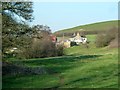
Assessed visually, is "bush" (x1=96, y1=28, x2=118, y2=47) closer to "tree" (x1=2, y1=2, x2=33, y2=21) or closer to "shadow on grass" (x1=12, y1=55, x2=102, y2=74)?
"shadow on grass" (x1=12, y1=55, x2=102, y2=74)

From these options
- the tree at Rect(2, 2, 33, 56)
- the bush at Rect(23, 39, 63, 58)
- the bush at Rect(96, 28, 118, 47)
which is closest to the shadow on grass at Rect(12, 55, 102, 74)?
the tree at Rect(2, 2, 33, 56)

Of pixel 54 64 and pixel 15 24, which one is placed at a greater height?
pixel 15 24

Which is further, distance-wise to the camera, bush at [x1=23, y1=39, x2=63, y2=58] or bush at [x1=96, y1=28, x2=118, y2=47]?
bush at [x1=96, y1=28, x2=118, y2=47]

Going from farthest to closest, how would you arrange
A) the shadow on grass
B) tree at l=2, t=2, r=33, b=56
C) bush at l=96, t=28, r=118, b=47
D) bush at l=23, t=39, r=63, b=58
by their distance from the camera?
bush at l=96, t=28, r=118, b=47, bush at l=23, t=39, r=63, b=58, the shadow on grass, tree at l=2, t=2, r=33, b=56

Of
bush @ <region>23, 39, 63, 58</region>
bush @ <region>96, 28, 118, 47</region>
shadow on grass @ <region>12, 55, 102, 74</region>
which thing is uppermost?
bush @ <region>96, 28, 118, 47</region>

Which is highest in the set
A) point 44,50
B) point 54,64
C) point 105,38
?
point 105,38

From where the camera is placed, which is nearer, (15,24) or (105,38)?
(15,24)

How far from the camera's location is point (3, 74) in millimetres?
27219

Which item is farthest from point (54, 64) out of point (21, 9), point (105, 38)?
point (105, 38)

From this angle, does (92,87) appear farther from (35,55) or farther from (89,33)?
(89,33)

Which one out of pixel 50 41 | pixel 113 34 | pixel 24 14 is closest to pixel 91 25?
pixel 113 34

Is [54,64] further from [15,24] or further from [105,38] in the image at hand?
[105,38]

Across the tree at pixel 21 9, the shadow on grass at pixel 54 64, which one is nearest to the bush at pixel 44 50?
the shadow on grass at pixel 54 64

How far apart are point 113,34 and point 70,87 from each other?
208 ft
